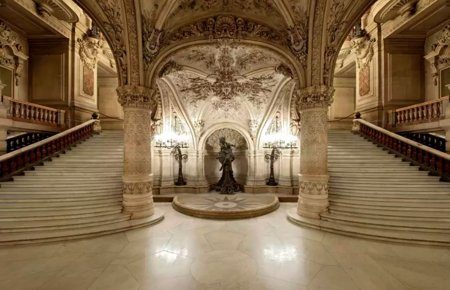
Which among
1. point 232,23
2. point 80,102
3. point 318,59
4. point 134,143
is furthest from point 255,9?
point 80,102

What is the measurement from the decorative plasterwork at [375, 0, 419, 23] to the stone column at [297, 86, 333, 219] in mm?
5974

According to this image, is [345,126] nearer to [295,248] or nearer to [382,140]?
[382,140]

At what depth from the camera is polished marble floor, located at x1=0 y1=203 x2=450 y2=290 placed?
9.71 feet

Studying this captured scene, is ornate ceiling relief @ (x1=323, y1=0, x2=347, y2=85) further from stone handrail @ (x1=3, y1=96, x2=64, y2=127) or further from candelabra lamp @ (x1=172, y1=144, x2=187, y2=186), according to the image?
stone handrail @ (x1=3, y1=96, x2=64, y2=127)

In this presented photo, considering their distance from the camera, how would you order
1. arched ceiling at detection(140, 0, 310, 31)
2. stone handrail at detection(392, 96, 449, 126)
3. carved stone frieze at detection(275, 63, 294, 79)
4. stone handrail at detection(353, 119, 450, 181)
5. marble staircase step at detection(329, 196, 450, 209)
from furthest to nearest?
stone handrail at detection(392, 96, 449, 126) → carved stone frieze at detection(275, 63, 294, 79) → stone handrail at detection(353, 119, 450, 181) → arched ceiling at detection(140, 0, 310, 31) → marble staircase step at detection(329, 196, 450, 209)

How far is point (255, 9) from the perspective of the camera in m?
5.75

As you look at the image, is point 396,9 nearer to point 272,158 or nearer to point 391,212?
point 272,158

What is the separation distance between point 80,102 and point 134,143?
6992 mm

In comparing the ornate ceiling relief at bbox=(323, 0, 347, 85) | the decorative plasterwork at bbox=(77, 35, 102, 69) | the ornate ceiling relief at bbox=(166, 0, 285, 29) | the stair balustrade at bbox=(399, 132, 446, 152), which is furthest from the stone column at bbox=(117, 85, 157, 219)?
the stair balustrade at bbox=(399, 132, 446, 152)

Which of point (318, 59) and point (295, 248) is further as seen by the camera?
point (318, 59)

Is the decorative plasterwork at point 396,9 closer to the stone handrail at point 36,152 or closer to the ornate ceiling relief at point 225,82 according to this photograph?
the ornate ceiling relief at point 225,82

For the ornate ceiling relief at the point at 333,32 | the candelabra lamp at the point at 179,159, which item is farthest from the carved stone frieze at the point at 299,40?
the candelabra lamp at the point at 179,159

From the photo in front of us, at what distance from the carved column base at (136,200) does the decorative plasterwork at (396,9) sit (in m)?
10.6

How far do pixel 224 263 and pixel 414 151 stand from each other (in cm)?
691
